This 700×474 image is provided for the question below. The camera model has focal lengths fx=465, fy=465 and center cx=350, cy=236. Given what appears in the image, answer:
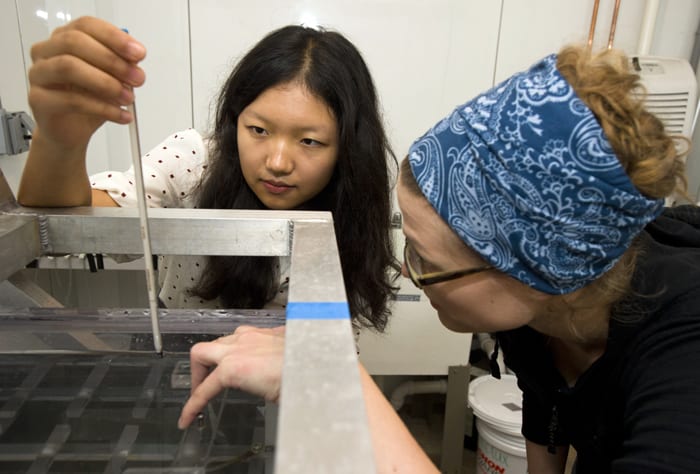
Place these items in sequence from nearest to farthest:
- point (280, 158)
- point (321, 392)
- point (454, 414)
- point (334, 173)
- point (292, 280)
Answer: point (321, 392)
point (292, 280)
point (280, 158)
point (334, 173)
point (454, 414)

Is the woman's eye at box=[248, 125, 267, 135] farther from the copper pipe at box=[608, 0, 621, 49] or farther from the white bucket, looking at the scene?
the copper pipe at box=[608, 0, 621, 49]

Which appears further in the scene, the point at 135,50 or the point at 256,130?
the point at 256,130

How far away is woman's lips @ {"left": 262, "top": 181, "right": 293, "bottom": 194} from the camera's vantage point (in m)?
0.91

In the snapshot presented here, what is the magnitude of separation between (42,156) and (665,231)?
91 centimetres

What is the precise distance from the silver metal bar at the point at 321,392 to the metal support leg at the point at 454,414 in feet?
4.76

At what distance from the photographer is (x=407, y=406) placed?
2236 mm

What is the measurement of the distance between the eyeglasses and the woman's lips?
320mm

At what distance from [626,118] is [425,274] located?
31 centimetres

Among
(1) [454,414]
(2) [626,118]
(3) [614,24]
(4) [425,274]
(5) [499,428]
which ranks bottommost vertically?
(1) [454,414]

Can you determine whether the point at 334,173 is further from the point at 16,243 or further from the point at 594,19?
the point at 594,19

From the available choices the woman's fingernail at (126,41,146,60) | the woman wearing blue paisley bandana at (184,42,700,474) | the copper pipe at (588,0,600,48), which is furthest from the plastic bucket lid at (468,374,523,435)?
the woman's fingernail at (126,41,146,60)

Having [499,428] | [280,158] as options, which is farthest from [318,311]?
[499,428]

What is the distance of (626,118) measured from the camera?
1.71ft

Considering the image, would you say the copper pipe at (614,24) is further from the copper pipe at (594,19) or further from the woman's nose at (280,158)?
the woman's nose at (280,158)
